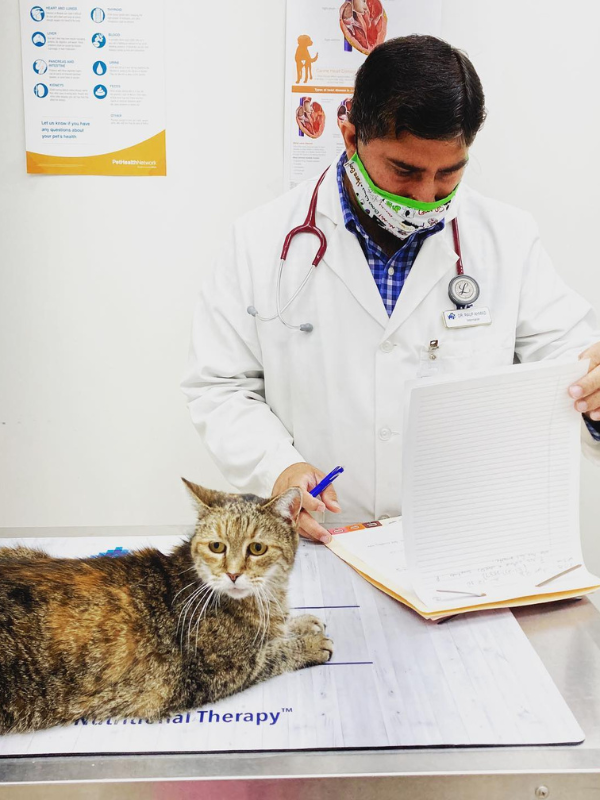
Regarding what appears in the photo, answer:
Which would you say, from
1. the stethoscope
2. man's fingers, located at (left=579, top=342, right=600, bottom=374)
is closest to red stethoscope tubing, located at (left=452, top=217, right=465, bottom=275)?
the stethoscope

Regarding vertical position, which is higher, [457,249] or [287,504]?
[457,249]

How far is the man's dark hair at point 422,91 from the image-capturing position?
4.11ft

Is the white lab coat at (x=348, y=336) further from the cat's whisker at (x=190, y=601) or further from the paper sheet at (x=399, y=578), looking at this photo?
the cat's whisker at (x=190, y=601)

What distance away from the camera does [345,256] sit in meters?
1.62

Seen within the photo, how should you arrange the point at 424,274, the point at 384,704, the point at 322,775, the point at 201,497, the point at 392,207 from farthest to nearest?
the point at 424,274 → the point at 392,207 → the point at 201,497 → the point at 384,704 → the point at 322,775

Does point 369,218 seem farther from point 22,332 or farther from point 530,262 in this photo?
point 22,332

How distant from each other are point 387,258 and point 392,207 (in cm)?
22

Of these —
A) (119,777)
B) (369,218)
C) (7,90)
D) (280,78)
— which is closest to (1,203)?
(7,90)

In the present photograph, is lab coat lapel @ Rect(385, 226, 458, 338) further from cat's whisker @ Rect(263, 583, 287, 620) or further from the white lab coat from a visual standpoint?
cat's whisker @ Rect(263, 583, 287, 620)

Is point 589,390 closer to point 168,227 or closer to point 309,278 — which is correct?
point 309,278

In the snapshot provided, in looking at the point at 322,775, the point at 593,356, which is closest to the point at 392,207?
the point at 593,356

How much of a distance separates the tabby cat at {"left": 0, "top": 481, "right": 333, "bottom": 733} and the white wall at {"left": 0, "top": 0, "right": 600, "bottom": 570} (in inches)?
57.4

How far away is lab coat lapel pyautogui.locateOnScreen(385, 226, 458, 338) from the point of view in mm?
1575

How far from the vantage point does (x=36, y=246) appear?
7.87 feet
